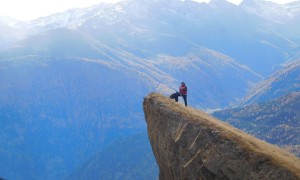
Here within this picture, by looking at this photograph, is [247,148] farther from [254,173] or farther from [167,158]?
[167,158]

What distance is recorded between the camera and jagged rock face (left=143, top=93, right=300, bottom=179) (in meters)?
39.8

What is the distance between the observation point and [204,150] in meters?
46.0

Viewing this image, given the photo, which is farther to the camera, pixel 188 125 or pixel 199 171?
pixel 188 125

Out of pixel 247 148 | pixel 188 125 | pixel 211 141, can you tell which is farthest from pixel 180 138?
pixel 247 148

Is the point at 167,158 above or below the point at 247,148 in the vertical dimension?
below

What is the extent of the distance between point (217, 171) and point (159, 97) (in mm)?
18672

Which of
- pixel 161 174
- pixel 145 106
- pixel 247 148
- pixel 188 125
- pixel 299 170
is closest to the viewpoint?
pixel 299 170

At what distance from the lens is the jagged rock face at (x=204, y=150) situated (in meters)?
39.8

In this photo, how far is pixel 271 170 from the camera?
126 feet

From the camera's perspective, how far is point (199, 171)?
45844mm

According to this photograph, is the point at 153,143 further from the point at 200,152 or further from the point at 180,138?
the point at 200,152

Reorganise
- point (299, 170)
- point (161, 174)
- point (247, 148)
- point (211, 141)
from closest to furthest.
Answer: point (299, 170)
point (247, 148)
point (211, 141)
point (161, 174)

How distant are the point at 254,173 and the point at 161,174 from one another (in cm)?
1958

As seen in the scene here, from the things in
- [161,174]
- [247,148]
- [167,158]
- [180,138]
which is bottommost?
[161,174]
